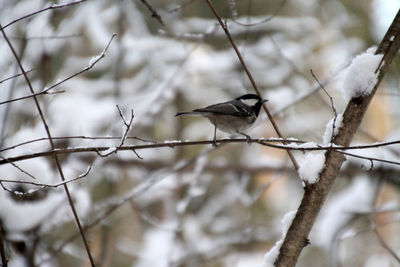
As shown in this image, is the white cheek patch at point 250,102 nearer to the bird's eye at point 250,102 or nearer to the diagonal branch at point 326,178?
the bird's eye at point 250,102

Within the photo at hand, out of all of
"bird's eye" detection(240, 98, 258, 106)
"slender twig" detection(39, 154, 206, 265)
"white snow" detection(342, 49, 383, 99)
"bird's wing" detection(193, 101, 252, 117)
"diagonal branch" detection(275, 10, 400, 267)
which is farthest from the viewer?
"bird's eye" detection(240, 98, 258, 106)

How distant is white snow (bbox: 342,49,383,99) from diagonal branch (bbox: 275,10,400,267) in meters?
0.03

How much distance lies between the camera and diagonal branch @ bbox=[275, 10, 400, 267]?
2.10 meters

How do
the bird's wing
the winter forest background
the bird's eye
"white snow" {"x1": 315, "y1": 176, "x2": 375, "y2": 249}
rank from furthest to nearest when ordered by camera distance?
the winter forest background
"white snow" {"x1": 315, "y1": 176, "x2": 375, "y2": 249}
the bird's eye
the bird's wing

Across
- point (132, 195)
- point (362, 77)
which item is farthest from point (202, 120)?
point (362, 77)

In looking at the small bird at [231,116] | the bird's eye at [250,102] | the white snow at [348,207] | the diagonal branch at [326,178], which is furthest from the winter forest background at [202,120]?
the diagonal branch at [326,178]

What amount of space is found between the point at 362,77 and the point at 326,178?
56 cm

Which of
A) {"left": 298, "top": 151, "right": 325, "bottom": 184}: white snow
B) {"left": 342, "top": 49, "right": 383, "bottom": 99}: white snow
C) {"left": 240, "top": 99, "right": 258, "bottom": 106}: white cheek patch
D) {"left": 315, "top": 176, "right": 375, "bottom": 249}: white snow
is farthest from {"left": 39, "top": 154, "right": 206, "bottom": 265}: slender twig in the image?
{"left": 315, "top": 176, "right": 375, "bottom": 249}: white snow

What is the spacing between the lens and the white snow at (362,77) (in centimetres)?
225

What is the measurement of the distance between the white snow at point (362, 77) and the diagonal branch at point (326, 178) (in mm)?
26

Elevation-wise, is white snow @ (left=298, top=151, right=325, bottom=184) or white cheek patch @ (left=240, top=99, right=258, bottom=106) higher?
white cheek patch @ (left=240, top=99, right=258, bottom=106)

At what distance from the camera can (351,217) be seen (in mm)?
4887

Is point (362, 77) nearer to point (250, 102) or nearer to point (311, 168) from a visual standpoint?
point (311, 168)

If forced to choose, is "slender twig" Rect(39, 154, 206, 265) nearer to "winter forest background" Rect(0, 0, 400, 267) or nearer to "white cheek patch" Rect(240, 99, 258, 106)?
"white cheek patch" Rect(240, 99, 258, 106)
